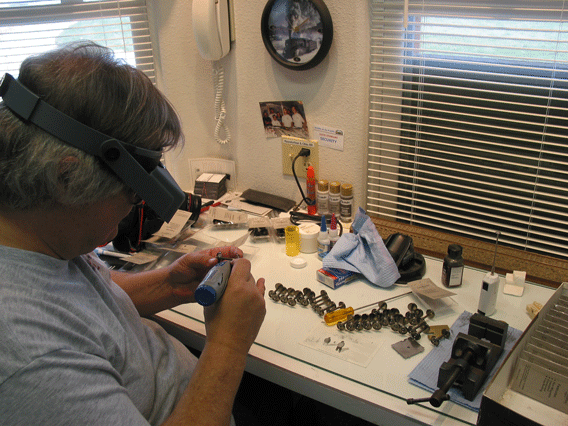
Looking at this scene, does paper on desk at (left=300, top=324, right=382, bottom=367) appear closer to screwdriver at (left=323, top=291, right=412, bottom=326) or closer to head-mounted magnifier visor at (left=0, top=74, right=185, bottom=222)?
screwdriver at (left=323, top=291, right=412, bottom=326)

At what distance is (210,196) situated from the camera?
2021 mm

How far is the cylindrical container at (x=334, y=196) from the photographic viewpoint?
177cm

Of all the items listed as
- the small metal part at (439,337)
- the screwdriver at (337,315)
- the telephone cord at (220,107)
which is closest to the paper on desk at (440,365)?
the small metal part at (439,337)

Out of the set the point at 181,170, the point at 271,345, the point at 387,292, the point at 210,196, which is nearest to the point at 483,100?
the point at 387,292

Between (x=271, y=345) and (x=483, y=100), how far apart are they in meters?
1.00

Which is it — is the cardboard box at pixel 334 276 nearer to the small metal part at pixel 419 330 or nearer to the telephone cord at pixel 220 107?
the small metal part at pixel 419 330

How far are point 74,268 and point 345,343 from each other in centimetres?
67

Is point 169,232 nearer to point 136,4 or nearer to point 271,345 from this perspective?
point 271,345

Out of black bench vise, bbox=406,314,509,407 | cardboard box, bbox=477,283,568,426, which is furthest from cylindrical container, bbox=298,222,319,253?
cardboard box, bbox=477,283,568,426

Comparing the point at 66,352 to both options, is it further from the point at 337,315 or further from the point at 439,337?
the point at 439,337

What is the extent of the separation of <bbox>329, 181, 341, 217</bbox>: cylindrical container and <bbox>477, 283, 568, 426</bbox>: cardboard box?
858 millimetres

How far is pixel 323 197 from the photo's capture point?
5.96ft

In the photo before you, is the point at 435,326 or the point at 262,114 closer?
the point at 435,326

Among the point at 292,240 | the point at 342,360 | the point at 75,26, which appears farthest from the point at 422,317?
the point at 75,26
